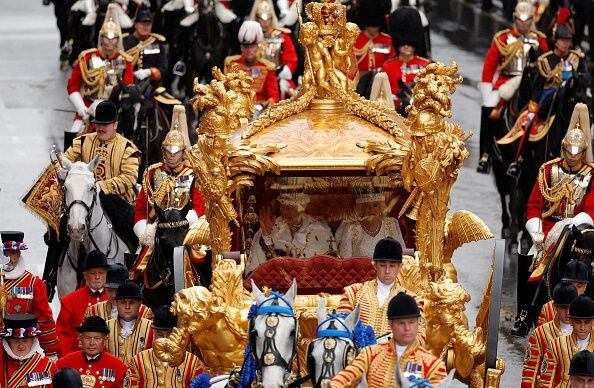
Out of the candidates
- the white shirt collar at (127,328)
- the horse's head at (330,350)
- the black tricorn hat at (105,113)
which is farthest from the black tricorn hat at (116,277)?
the black tricorn hat at (105,113)

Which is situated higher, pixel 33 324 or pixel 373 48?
pixel 33 324

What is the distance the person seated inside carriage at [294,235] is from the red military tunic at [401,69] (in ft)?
30.8

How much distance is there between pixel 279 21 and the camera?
32875mm

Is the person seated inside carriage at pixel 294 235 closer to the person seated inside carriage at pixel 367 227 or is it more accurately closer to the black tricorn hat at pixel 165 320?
the person seated inside carriage at pixel 367 227

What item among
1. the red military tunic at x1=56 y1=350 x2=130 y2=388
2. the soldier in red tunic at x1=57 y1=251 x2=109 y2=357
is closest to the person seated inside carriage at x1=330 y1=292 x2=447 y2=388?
the red military tunic at x1=56 y1=350 x2=130 y2=388

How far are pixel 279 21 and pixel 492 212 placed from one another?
6.53m

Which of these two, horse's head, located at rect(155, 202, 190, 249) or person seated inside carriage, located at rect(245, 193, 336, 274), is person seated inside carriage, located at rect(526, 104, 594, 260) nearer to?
horse's head, located at rect(155, 202, 190, 249)

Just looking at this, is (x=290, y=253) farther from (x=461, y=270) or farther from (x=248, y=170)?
(x=461, y=270)

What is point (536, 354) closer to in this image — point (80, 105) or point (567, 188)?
point (567, 188)

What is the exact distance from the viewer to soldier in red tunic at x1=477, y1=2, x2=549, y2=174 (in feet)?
89.9

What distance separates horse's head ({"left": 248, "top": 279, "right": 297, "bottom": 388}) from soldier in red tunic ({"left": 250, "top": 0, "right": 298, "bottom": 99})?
13.5 meters

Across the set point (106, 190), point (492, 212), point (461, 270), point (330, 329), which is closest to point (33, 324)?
point (330, 329)

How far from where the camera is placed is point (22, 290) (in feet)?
58.8

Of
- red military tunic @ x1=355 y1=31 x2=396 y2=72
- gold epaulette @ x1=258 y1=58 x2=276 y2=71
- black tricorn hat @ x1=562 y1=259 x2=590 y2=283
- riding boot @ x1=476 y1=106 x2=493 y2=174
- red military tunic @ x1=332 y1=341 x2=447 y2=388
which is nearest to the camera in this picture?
red military tunic @ x1=332 y1=341 x2=447 y2=388
